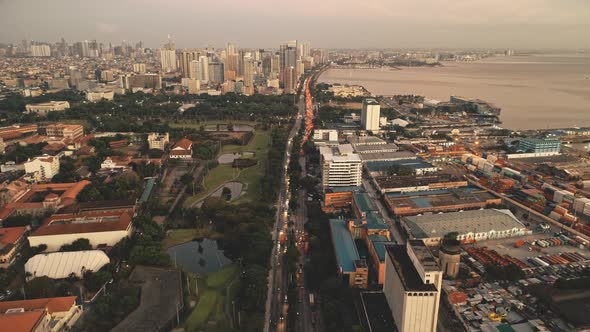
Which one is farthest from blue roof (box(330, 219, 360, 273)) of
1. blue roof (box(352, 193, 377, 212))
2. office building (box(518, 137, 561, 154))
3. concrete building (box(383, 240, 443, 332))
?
office building (box(518, 137, 561, 154))

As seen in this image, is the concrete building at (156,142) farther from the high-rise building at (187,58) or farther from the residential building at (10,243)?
the high-rise building at (187,58)

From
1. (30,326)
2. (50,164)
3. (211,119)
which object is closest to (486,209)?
(30,326)

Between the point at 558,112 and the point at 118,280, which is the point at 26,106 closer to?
the point at 118,280

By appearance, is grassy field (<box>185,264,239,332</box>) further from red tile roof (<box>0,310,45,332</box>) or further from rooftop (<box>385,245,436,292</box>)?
rooftop (<box>385,245,436,292</box>)

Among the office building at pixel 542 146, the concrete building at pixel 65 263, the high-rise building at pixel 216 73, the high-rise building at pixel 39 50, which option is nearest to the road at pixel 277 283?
the concrete building at pixel 65 263

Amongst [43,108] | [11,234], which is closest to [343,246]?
[11,234]
